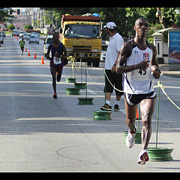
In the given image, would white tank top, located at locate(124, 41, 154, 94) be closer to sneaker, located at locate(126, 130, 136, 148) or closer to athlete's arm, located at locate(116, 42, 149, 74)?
athlete's arm, located at locate(116, 42, 149, 74)

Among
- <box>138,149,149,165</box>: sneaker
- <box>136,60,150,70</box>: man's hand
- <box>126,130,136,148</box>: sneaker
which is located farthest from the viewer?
<box>126,130,136,148</box>: sneaker

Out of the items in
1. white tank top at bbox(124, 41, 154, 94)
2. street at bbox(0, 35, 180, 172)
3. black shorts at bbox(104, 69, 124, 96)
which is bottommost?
street at bbox(0, 35, 180, 172)

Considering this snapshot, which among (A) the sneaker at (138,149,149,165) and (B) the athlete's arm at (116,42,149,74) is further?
(B) the athlete's arm at (116,42,149,74)

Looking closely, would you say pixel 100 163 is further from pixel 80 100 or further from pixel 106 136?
pixel 80 100

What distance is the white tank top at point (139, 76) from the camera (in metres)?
8.14

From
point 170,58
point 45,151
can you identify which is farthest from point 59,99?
point 170,58

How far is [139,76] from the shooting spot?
8.15 m

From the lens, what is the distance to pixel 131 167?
7.69 metres

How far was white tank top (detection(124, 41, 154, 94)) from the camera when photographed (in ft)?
26.7

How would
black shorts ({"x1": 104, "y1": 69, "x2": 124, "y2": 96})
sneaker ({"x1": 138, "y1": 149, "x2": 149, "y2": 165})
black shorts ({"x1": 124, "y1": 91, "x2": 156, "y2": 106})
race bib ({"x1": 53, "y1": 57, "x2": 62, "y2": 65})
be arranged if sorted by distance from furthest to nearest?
1. race bib ({"x1": 53, "y1": 57, "x2": 62, "y2": 65})
2. black shorts ({"x1": 104, "y1": 69, "x2": 124, "y2": 96})
3. black shorts ({"x1": 124, "y1": 91, "x2": 156, "y2": 106})
4. sneaker ({"x1": 138, "y1": 149, "x2": 149, "y2": 165})

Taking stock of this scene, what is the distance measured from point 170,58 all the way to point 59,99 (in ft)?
61.2

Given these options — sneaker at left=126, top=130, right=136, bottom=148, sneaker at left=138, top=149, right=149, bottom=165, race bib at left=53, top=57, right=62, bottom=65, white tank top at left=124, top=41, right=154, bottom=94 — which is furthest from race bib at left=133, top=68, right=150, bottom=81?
race bib at left=53, top=57, right=62, bottom=65

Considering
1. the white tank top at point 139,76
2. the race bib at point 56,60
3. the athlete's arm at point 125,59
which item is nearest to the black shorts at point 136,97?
the white tank top at point 139,76

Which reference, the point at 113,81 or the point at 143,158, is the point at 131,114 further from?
the point at 113,81
